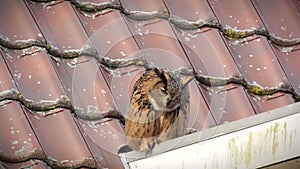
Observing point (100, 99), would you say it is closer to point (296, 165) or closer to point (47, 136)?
point (47, 136)

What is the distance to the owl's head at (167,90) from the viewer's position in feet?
10.2

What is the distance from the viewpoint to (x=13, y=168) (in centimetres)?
301

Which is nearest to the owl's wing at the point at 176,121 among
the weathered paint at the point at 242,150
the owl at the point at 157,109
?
the owl at the point at 157,109

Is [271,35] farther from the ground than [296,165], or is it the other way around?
[271,35]

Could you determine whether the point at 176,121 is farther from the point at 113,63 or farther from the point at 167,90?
the point at 113,63

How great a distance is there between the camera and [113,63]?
3256 mm

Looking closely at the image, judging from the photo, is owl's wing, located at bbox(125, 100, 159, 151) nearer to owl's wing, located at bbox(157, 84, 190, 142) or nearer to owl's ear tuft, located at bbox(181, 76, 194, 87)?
owl's wing, located at bbox(157, 84, 190, 142)

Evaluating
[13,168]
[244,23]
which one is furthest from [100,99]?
[244,23]

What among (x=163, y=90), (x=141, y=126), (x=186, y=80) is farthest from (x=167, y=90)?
(x=141, y=126)

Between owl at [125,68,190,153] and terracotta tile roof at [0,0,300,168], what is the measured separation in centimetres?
4

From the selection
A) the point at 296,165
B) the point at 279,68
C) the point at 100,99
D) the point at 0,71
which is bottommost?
the point at 296,165

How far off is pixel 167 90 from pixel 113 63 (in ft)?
0.93

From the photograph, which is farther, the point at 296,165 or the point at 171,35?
the point at 171,35

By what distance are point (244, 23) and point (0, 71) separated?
38.5 inches
